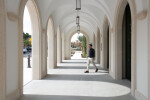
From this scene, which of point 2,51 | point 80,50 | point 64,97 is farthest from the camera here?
point 80,50

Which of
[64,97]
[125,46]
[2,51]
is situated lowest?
[64,97]

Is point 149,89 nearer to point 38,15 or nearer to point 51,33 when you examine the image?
point 38,15

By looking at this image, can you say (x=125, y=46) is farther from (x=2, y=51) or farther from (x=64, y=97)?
(x=2, y=51)

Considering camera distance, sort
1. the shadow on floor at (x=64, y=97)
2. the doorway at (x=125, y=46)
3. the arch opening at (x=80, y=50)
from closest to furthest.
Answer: the shadow on floor at (x=64, y=97) → the doorway at (x=125, y=46) → the arch opening at (x=80, y=50)

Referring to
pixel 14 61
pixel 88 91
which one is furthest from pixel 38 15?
pixel 88 91

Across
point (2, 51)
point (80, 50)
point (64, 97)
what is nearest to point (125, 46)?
point (64, 97)

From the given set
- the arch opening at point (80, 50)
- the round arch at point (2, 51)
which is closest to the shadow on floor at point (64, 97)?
the round arch at point (2, 51)

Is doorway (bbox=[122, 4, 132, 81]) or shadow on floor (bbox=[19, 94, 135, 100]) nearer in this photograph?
shadow on floor (bbox=[19, 94, 135, 100])

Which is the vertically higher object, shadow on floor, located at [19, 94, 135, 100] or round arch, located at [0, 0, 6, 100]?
round arch, located at [0, 0, 6, 100]

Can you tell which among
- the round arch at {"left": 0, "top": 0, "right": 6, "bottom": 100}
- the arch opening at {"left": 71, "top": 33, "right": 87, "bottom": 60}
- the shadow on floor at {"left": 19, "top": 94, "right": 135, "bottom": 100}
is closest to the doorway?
the shadow on floor at {"left": 19, "top": 94, "right": 135, "bottom": 100}

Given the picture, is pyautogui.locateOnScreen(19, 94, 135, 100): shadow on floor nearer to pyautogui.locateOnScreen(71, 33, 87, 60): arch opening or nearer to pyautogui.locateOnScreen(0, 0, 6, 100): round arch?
pyautogui.locateOnScreen(0, 0, 6, 100): round arch

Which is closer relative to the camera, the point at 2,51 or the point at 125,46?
the point at 2,51

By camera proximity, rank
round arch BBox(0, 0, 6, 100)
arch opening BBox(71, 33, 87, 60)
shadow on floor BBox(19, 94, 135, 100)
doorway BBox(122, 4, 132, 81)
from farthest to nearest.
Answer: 1. arch opening BBox(71, 33, 87, 60)
2. doorway BBox(122, 4, 132, 81)
3. shadow on floor BBox(19, 94, 135, 100)
4. round arch BBox(0, 0, 6, 100)

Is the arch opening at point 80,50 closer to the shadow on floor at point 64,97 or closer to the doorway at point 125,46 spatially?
the doorway at point 125,46
